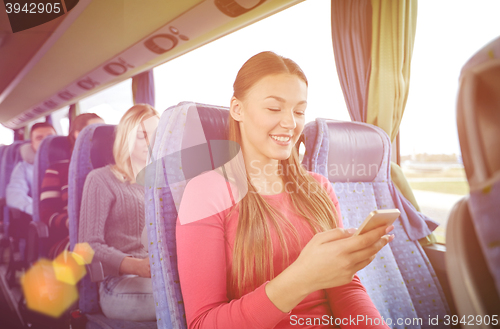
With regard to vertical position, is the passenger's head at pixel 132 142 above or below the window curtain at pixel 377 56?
below

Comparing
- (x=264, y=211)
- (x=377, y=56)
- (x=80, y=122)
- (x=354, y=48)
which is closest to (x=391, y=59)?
(x=377, y=56)

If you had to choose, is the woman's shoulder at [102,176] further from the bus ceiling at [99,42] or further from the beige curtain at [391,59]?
the beige curtain at [391,59]

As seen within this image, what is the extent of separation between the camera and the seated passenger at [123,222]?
4.49 feet

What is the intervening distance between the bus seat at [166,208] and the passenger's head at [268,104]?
3.4 inches

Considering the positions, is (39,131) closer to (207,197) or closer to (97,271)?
(97,271)

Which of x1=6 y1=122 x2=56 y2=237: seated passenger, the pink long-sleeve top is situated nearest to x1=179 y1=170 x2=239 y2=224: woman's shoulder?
the pink long-sleeve top

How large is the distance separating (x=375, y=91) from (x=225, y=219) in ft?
4.85

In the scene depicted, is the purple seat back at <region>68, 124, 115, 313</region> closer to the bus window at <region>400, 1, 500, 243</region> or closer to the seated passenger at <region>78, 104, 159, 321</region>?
the seated passenger at <region>78, 104, 159, 321</region>

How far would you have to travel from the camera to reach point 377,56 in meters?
1.86

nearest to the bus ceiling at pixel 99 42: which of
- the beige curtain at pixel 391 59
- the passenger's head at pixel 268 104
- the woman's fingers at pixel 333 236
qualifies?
the beige curtain at pixel 391 59

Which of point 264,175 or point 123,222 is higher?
point 264,175

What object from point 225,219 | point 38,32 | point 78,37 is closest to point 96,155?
point 225,219

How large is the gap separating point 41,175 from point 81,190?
83 cm

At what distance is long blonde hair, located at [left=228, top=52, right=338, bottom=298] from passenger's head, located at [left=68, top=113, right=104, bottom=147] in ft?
6.15
